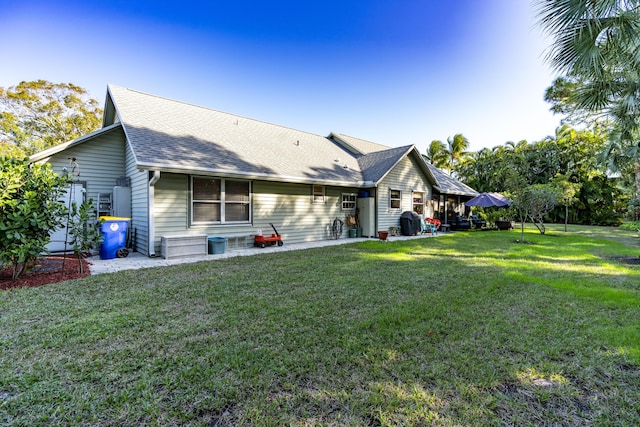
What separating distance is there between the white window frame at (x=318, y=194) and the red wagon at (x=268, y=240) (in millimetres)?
2190

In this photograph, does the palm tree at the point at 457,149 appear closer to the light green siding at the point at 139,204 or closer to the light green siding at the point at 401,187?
the light green siding at the point at 401,187

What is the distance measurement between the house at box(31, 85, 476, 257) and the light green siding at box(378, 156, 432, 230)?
50mm

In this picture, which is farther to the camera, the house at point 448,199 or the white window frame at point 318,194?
the house at point 448,199

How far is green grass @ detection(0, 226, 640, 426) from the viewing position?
1.95 metres

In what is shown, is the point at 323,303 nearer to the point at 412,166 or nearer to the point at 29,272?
the point at 29,272

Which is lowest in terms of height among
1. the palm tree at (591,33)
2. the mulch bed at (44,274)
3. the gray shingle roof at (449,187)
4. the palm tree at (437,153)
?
the mulch bed at (44,274)

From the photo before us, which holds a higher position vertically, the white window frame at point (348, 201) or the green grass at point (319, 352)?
the white window frame at point (348, 201)

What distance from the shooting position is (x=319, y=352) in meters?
2.69

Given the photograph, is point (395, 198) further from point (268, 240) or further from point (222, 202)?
point (222, 202)

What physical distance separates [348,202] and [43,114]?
25.5 meters

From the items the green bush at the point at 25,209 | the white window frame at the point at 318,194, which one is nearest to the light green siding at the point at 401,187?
the white window frame at the point at 318,194

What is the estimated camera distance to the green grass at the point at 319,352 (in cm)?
195

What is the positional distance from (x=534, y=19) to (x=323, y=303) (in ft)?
23.3

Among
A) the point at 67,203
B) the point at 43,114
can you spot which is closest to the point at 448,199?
the point at 67,203
